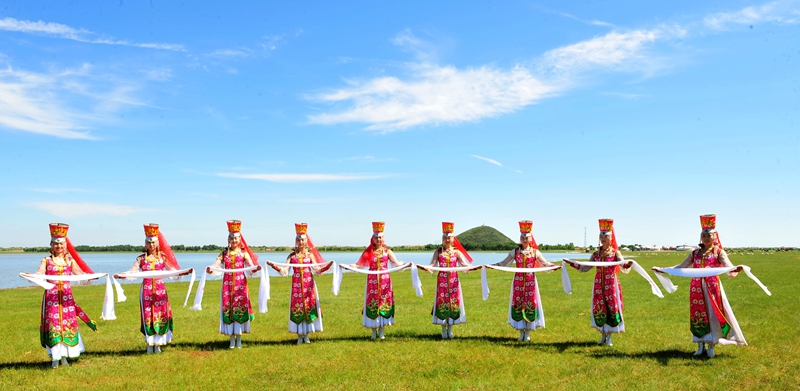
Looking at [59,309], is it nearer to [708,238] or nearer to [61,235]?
[61,235]

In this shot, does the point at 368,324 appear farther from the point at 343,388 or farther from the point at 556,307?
the point at 556,307

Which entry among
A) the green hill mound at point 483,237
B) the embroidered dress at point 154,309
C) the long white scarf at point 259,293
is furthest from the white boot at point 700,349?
the green hill mound at point 483,237

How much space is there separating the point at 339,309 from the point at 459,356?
882 cm

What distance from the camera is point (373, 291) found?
1320cm

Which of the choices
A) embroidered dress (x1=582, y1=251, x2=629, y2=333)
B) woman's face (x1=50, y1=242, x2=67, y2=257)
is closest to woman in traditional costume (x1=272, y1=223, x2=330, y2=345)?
woman's face (x1=50, y1=242, x2=67, y2=257)

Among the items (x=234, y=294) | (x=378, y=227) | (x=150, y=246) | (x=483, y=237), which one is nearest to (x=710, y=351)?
(x=378, y=227)

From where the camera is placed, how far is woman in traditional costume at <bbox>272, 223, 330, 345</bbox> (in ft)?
41.4

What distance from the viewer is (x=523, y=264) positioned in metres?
12.6

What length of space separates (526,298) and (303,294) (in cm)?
512

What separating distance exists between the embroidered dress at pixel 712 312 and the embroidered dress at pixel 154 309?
10809 millimetres

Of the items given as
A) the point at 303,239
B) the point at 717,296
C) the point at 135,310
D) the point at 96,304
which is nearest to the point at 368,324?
the point at 303,239

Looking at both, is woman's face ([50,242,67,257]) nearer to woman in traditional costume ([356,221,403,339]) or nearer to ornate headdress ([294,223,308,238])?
ornate headdress ([294,223,308,238])

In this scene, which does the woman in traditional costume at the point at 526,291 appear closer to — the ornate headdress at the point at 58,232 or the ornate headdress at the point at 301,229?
the ornate headdress at the point at 301,229

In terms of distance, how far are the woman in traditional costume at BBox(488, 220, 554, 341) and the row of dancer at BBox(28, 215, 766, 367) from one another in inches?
0.9
